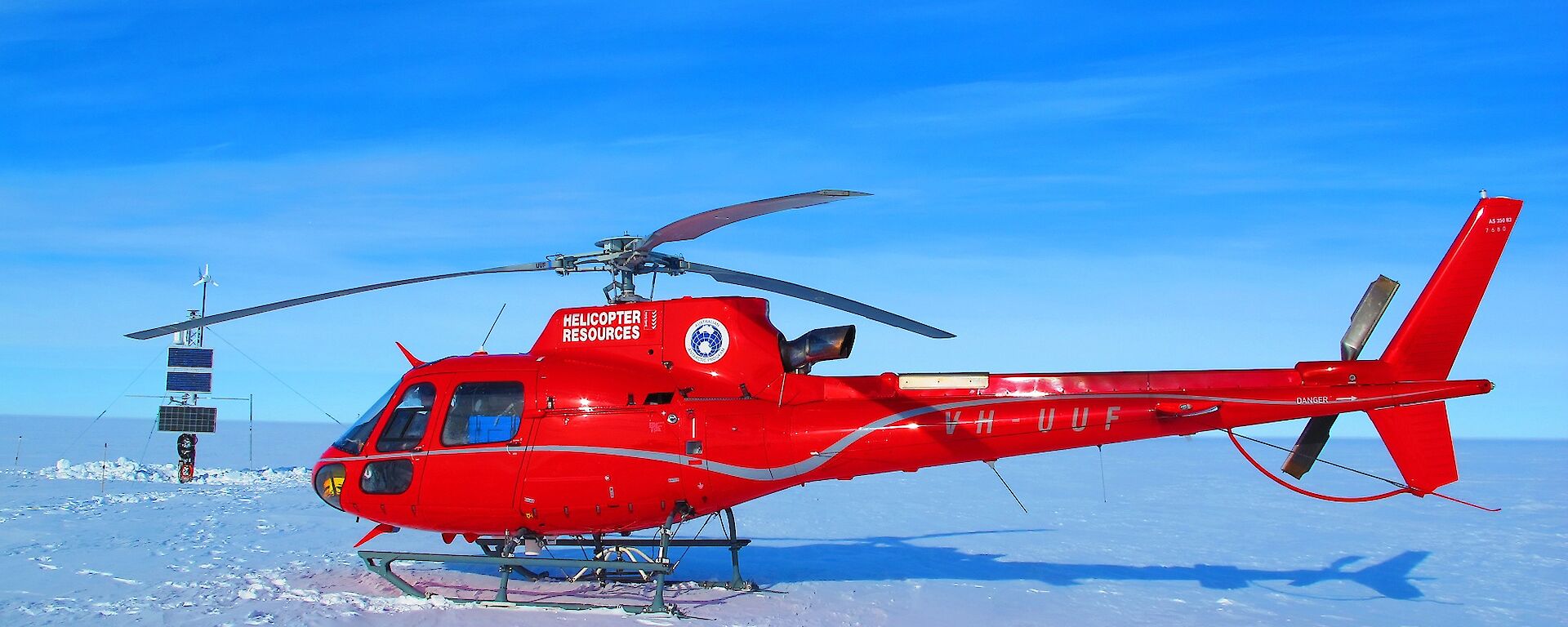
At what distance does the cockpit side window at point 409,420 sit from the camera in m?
9.56

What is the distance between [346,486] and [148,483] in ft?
40.6

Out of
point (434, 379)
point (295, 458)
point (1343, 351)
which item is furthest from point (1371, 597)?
point (295, 458)

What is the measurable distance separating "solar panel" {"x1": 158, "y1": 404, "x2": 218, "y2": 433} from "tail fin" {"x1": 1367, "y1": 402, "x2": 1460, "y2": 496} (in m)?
20.4

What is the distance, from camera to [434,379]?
9688 mm

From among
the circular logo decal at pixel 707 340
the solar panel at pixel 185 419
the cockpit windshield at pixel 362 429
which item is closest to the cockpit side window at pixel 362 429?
the cockpit windshield at pixel 362 429

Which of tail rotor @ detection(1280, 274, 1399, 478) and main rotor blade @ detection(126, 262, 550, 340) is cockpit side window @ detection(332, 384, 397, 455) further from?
tail rotor @ detection(1280, 274, 1399, 478)

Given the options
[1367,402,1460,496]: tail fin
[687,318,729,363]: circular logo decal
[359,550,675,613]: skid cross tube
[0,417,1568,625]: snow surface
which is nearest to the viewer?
[1367,402,1460,496]: tail fin

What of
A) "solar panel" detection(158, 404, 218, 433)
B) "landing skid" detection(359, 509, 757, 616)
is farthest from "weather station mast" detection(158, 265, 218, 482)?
"landing skid" detection(359, 509, 757, 616)

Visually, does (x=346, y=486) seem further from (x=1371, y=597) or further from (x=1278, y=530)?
(x=1278, y=530)

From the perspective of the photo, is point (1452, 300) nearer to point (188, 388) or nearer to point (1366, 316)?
point (1366, 316)

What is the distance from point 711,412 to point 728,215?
98.5 inches

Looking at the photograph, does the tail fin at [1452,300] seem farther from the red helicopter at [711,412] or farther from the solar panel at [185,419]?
the solar panel at [185,419]

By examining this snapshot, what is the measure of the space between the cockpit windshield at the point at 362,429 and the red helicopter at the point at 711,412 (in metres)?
0.02

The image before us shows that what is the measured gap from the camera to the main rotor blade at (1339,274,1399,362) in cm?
855
